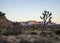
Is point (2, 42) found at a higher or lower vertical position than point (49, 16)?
lower

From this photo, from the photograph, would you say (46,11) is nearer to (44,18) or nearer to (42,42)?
(44,18)

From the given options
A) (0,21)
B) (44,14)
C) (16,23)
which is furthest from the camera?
(0,21)

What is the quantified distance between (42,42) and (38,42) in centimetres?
42

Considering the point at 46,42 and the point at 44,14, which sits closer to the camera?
the point at 46,42

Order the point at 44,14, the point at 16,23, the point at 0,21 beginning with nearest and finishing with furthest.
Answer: the point at 44,14
the point at 16,23
the point at 0,21

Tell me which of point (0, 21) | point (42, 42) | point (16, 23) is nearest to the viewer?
point (42, 42)

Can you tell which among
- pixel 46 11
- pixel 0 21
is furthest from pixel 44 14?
pixel 0 21

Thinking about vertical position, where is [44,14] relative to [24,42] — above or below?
above

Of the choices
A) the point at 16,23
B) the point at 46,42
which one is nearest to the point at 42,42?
the point at 46,42

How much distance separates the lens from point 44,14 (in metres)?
43.4

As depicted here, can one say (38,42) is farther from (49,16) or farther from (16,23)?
(16,23)

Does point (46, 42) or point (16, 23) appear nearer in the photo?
point (46, 42)

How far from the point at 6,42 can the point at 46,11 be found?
26255 millimetres

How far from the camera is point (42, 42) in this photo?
17.6m
